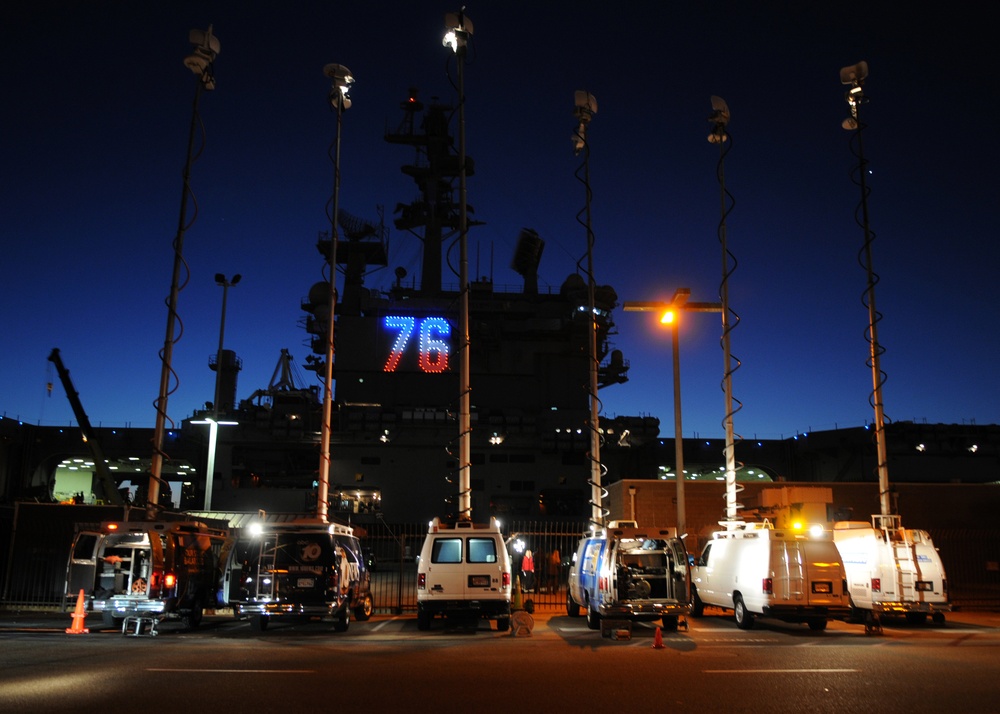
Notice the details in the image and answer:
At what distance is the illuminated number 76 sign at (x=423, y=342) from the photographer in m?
51.9

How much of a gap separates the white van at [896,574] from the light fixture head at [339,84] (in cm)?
1711

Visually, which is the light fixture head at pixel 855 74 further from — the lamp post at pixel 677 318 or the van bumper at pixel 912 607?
the van bumper at pixel 912 607

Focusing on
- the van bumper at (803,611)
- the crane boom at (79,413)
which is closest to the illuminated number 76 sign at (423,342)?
the crane boom at (79,413)

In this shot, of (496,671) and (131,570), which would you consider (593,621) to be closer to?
(496,671)

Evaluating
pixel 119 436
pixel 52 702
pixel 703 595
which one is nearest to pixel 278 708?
pixel 52 702

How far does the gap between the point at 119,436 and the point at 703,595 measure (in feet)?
149

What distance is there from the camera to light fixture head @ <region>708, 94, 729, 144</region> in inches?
859

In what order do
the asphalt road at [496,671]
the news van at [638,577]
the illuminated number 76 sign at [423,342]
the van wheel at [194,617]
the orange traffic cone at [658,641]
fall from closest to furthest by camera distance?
the asphalt road at [496,671]
the orange traffic cone at [658,641]
the news van at [638,577]
the van wheel at [194,617]
the illuminated number 76 sign at [423,342]

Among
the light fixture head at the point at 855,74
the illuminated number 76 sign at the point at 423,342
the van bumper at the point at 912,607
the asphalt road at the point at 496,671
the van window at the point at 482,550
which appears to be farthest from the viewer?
the illuminated number 76 sign at the point at 423,342

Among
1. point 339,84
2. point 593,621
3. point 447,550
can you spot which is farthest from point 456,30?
point 593,621

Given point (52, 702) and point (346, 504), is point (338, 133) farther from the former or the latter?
point (346, 504)

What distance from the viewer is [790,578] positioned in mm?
15320

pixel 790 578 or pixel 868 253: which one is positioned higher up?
pixel 868 253

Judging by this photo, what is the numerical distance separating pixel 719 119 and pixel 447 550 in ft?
45.8
